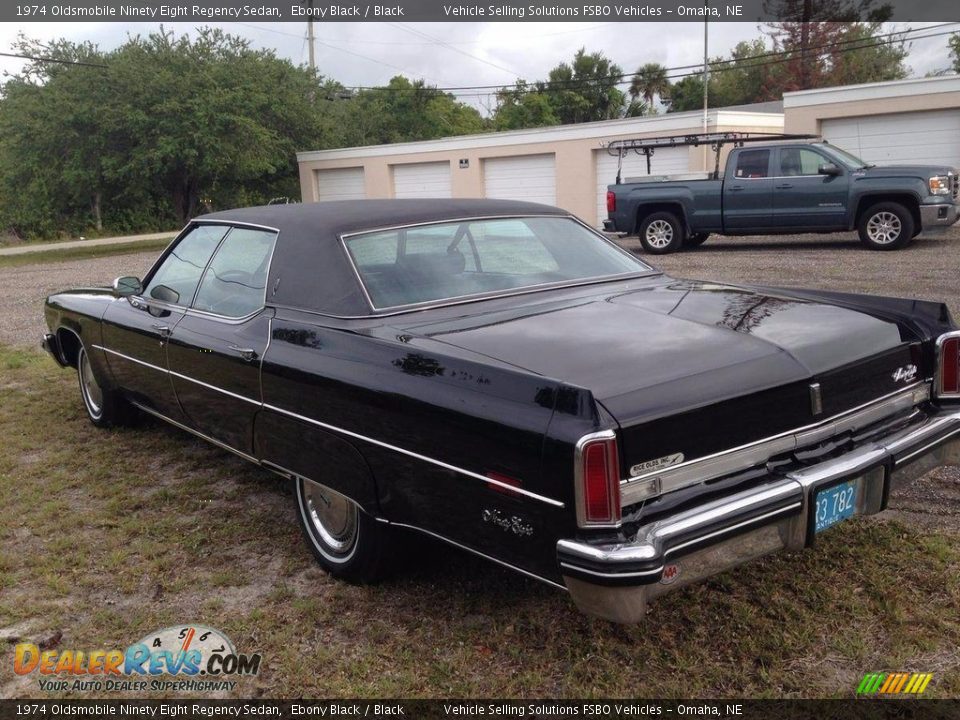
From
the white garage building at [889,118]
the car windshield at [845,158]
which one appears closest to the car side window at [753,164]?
the car windshield at [845,158]

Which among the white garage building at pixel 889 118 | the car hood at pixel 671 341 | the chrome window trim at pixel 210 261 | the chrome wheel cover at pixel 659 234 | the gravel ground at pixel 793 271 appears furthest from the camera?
the white garage building at pixel 889 118

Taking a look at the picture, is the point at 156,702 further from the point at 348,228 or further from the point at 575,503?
the point at 348,228

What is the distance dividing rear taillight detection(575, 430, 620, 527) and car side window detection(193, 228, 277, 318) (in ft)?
6.79

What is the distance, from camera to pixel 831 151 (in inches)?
567

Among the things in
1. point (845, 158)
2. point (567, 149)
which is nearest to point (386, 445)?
point (845, 158)

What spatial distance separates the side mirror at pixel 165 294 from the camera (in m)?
4.72

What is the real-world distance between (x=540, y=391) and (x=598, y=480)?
32 cm

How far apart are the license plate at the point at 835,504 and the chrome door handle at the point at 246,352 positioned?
234 centimetres

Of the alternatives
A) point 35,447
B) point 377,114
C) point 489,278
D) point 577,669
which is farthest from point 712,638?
point 377,114

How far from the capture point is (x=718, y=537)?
2.63 metres

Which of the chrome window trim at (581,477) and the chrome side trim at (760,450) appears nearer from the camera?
the chrome window trim at (581,477)

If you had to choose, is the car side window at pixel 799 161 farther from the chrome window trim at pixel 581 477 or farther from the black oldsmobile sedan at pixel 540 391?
the chrome window trim at pixel 581 477

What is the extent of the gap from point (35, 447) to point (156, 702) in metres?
3.34

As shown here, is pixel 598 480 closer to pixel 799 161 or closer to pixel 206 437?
pixel 206 437
